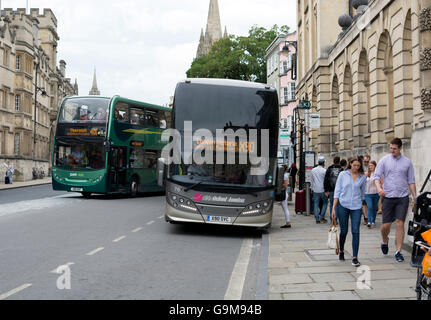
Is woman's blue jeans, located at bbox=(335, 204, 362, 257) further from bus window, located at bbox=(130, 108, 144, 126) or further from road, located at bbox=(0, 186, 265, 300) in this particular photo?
bus window, located at bbox=(130, 108, 144, 126)

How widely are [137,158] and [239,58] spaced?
41737mm

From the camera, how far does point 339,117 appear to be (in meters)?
28.4

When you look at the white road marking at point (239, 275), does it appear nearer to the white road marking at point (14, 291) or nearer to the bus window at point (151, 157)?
the white road marking at point (14, 291)

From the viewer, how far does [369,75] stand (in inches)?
923

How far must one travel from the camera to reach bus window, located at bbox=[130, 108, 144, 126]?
23.2 meters

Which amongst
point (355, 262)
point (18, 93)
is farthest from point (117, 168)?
point (18, 93)

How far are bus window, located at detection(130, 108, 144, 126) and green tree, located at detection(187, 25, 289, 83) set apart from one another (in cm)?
3959

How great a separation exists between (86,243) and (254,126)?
4.57 meters

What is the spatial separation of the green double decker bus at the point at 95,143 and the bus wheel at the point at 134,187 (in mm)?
702

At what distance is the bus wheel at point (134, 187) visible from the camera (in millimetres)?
24281

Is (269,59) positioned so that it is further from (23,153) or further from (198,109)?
(198,109)

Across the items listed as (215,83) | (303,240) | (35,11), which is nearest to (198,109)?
(215,83)

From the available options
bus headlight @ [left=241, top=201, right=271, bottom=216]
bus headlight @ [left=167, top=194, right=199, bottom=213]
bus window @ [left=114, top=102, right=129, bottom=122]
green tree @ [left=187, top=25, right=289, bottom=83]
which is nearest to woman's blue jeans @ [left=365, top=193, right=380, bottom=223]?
bus headlight @ [left=241, top=201, right=271, bottom=216]

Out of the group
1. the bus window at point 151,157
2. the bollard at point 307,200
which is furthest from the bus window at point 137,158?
the bollard at point 307,200
